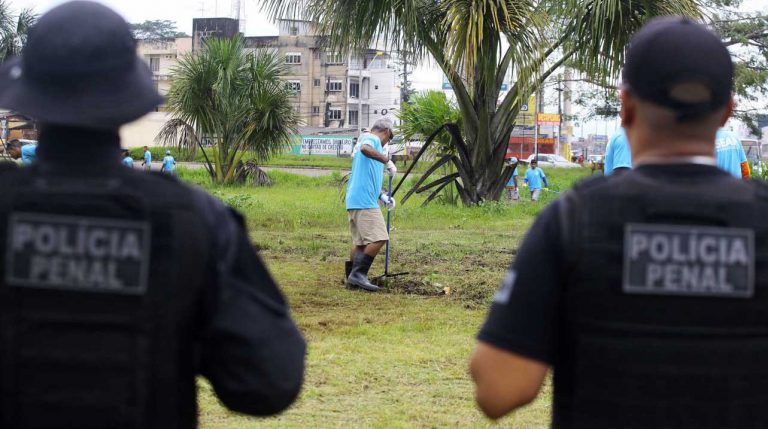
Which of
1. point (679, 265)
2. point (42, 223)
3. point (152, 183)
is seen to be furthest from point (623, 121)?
point (42, 223)

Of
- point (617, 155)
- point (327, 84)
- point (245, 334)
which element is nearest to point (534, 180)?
point (617, 155)

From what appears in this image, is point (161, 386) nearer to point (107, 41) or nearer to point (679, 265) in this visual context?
point (107, 41)

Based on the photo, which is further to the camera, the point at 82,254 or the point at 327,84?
the point at 327,84

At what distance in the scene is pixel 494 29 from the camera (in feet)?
37.3

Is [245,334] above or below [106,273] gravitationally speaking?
below

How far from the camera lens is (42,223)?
1.85 meters

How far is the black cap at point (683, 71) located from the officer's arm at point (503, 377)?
0.58m

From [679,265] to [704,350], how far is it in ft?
0.56

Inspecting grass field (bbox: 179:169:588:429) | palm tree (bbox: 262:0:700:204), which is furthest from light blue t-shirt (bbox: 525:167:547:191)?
palm tree (bbox: 262:0:700:204)

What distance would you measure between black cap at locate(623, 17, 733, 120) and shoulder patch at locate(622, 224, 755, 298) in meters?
0.24

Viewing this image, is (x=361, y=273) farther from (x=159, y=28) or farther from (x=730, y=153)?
(x=159, y=28)

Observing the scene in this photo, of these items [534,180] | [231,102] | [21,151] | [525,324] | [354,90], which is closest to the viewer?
[525,324]

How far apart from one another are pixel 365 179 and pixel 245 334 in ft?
22.7

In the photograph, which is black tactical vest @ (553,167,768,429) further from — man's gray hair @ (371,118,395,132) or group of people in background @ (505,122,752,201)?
man's gray hair @ (371,118,395,132)
